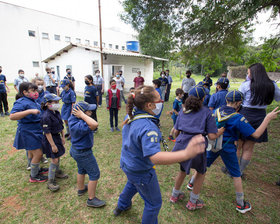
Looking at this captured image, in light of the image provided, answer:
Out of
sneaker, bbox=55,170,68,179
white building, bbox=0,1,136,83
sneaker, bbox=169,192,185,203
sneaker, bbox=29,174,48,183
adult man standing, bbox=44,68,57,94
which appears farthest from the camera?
white building, bbox=0,1,136,83

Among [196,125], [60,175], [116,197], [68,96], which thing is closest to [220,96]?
[196,125]

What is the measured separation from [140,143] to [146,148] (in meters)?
0.17


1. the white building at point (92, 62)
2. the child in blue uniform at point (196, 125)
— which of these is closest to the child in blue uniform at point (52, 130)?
the child in blue uniform at point (196, 125)

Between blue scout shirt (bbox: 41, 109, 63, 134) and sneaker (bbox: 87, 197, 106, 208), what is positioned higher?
blue scout shirt (bbox: 41, 109, 63, 134)

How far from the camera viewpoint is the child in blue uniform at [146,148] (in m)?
1.24

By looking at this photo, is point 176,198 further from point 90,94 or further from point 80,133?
point 90,94

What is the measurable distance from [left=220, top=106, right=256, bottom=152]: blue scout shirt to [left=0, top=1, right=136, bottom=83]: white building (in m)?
16.4

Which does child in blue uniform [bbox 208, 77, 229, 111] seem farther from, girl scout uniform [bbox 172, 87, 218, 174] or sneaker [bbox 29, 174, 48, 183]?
sneaker [bbox 29, 174, 48, 183]

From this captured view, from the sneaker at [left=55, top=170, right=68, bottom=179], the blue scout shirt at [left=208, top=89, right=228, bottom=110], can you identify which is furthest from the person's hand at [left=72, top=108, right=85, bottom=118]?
the blue scout shirt at [left=208, top=89, right=228, bottom=110]

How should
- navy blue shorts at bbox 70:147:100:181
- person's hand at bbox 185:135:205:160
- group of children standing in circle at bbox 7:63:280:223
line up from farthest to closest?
navy blue shorts at bbox 70:147:100:181 → group of children standing in circle at bbox 7:63:280:223 → person's hand at bbox 185:135:205:160

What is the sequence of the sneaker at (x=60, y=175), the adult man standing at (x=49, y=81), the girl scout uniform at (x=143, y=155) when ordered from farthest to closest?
the adult man standing at (x=49, y=81) → the sneaker at (x=60, y=175) → the girl scout uniform at (x=143, y=155)

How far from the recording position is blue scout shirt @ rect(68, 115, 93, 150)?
87.4 inches

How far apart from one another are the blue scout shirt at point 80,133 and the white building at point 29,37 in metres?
15.5

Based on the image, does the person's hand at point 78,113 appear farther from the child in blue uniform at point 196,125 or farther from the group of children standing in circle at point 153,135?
the child in blue uniform at point 196,125
